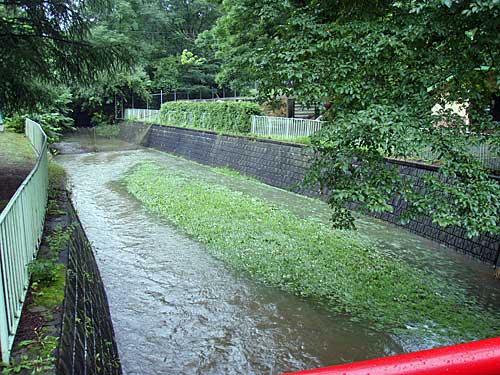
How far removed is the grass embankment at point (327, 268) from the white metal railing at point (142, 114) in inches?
569

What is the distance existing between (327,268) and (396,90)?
312 centimetres

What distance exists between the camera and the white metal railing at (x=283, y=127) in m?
12.7

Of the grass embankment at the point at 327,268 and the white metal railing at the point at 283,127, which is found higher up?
the white metal railing at the point at 283,127

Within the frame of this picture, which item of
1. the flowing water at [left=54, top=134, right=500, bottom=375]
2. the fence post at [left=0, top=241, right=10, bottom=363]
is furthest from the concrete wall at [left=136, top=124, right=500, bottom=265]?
the fence post at [left=0, top=241, right=10, bottom=363]

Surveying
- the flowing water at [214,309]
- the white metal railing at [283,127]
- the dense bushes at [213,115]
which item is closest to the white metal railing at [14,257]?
the flowing water at [214,309]

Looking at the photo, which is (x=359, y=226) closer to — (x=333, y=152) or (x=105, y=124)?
(x=333, y=152)

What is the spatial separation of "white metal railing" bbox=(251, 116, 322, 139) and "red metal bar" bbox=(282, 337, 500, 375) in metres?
11.5

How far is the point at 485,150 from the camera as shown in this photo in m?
7.43

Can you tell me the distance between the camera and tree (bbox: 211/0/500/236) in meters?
3.94


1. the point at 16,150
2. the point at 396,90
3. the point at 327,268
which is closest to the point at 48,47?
the point at 396,90

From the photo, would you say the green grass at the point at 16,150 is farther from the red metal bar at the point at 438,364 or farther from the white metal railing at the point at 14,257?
the red metal bar at the point at 438,364

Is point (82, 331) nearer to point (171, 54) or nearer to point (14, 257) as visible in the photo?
point (14, 257)

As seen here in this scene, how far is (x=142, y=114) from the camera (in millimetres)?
25344

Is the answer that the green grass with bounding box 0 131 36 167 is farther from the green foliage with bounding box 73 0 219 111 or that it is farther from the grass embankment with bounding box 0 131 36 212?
the green foliage with bounding box 73 0 219 111
